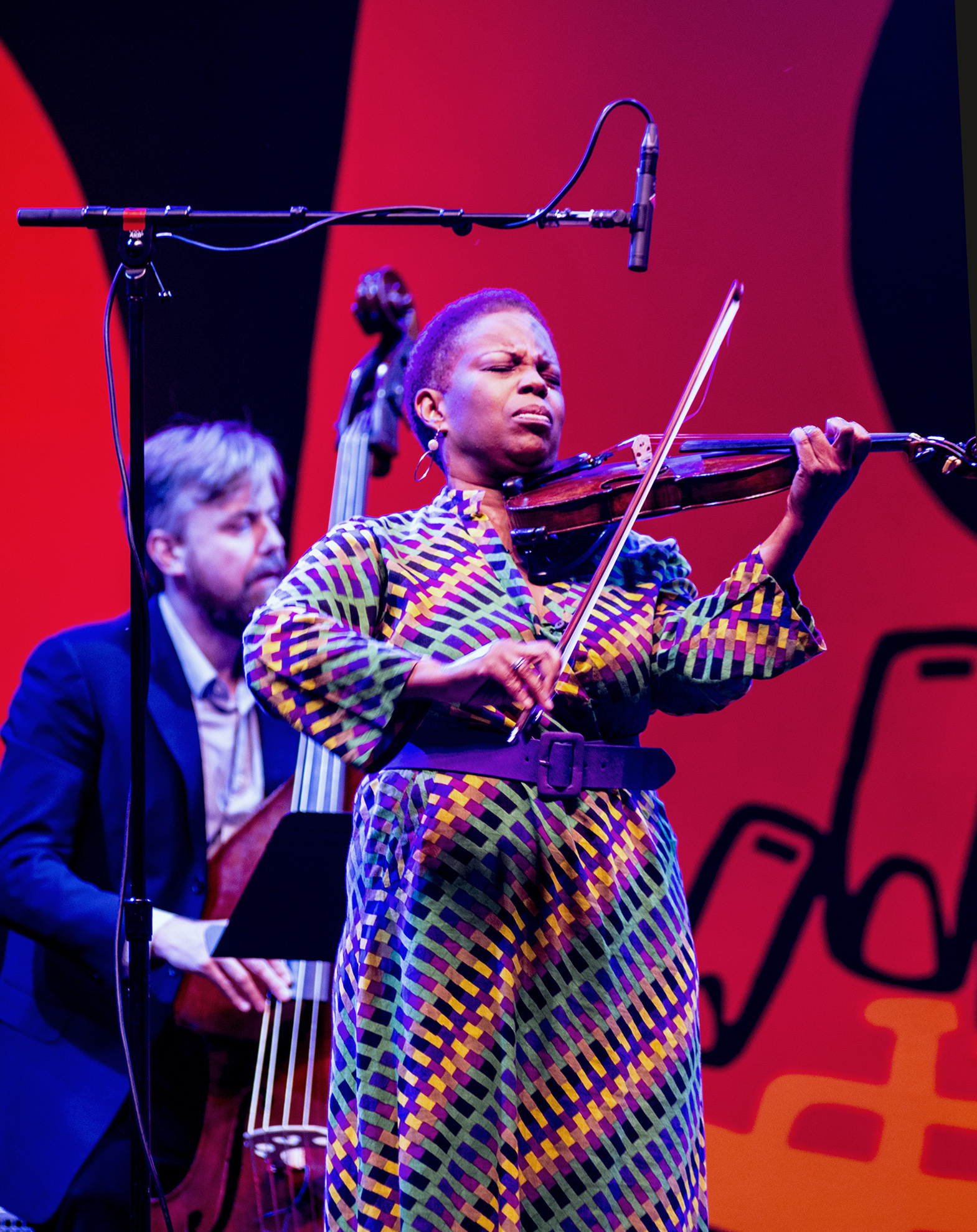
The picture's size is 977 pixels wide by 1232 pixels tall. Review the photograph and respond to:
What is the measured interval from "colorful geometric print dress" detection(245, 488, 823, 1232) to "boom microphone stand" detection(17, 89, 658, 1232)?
0.31 meters

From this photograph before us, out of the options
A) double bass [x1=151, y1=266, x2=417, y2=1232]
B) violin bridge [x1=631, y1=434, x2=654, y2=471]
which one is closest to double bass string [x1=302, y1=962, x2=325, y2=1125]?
double bass [x1=151, y1=266, x2=417, y2=1232]

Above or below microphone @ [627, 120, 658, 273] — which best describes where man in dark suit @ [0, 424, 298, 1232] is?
below

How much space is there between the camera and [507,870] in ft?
4.05

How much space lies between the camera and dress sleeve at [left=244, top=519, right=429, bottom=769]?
1194 millimetres

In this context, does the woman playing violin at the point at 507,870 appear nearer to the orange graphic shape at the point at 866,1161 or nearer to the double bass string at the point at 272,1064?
the double bass string at the point at 272,1064

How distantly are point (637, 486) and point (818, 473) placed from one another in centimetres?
22

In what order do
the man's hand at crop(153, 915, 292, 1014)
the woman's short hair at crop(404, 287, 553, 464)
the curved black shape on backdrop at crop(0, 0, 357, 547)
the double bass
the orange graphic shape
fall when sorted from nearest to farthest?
the woman's short hair at crop(404, 287, 553, 464) → the double bass → the man's hand at crop(153, 915, 292, 1014) → the orange graphic shape → the curved black shape on backdrop at crop(0, 0, 357, 547)

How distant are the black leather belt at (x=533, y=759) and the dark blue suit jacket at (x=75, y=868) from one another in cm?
115

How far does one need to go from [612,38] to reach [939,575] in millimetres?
1301

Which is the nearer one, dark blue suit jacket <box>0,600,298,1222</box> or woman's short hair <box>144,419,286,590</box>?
dark blue suit jacket <box>0,600,298,1222</box>

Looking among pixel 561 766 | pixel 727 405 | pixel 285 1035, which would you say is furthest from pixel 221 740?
Result: pixel 561 766

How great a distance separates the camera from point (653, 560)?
148 centimetres

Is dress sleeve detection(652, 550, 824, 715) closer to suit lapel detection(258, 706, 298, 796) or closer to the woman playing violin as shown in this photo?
the woman playing violin

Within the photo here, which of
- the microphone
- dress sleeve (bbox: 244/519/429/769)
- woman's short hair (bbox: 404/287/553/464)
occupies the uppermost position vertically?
the microphone
